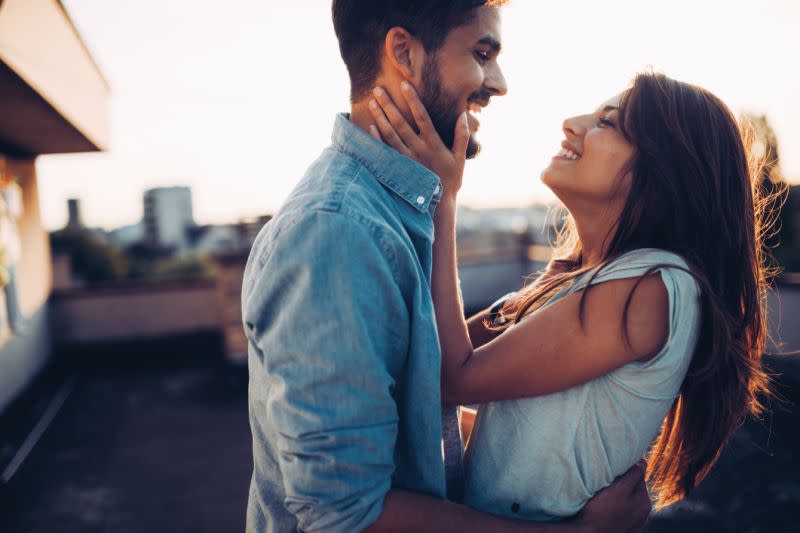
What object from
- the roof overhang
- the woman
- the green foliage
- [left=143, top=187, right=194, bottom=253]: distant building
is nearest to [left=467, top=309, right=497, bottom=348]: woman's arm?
the woman

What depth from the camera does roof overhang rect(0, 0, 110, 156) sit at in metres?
3.91

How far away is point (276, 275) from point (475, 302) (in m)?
10.8


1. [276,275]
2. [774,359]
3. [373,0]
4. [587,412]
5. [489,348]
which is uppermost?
[373,0]

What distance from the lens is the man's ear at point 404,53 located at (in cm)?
123

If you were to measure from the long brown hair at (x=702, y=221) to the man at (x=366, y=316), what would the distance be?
0.36 m

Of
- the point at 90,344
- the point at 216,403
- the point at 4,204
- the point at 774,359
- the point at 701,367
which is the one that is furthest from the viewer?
the point at 90,344

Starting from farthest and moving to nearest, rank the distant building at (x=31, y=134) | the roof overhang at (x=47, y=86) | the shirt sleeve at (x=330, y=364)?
the distant building at (x=31, y=134) → the roof overhang at (x=47, y=86) → the shirt sleeve at (x=330, y=364)

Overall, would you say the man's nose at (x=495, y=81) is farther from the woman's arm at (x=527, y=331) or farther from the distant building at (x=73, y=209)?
the distant building at (x=73, y=209)

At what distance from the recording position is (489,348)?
53.1 inches

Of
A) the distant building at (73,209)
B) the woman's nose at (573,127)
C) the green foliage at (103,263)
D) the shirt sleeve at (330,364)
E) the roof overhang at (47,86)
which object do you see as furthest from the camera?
the distant building at (73,209)

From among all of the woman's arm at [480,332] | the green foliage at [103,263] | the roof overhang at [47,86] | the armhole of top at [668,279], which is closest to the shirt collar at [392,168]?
the armhole of top at [668,279]

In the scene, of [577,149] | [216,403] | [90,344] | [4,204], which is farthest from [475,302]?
[577,149]

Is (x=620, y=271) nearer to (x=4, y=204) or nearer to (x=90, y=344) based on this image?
(x=4, y=204)

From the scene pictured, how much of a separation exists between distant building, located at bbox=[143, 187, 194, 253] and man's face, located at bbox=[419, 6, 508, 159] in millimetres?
46950
